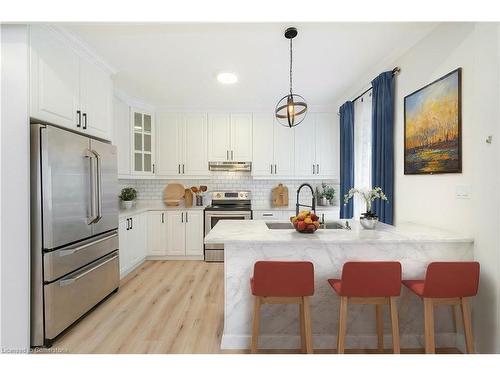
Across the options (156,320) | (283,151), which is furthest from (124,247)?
(283,151)

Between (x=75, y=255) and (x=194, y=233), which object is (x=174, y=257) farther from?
(x=75, y=255)

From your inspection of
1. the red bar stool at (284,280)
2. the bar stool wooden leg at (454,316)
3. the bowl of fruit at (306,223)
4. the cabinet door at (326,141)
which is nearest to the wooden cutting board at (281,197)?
the cabinet door at (326,141)

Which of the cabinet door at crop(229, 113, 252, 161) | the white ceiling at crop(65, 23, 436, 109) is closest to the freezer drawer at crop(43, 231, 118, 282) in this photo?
the white ceiling at crop(65, 23, 436, 109)

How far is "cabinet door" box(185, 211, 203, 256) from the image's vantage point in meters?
4.49

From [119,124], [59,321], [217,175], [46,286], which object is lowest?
[59,321]

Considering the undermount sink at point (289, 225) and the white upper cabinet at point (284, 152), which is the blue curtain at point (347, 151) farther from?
the undermount sink at point (289, 225)

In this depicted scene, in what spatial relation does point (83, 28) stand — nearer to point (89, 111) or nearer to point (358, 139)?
point (89, 111)

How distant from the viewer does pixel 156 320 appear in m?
2.54

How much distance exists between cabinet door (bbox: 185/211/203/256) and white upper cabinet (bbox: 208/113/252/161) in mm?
Result: 1071

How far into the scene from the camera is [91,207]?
2520 mm

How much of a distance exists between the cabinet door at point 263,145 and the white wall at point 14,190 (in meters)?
3.26
